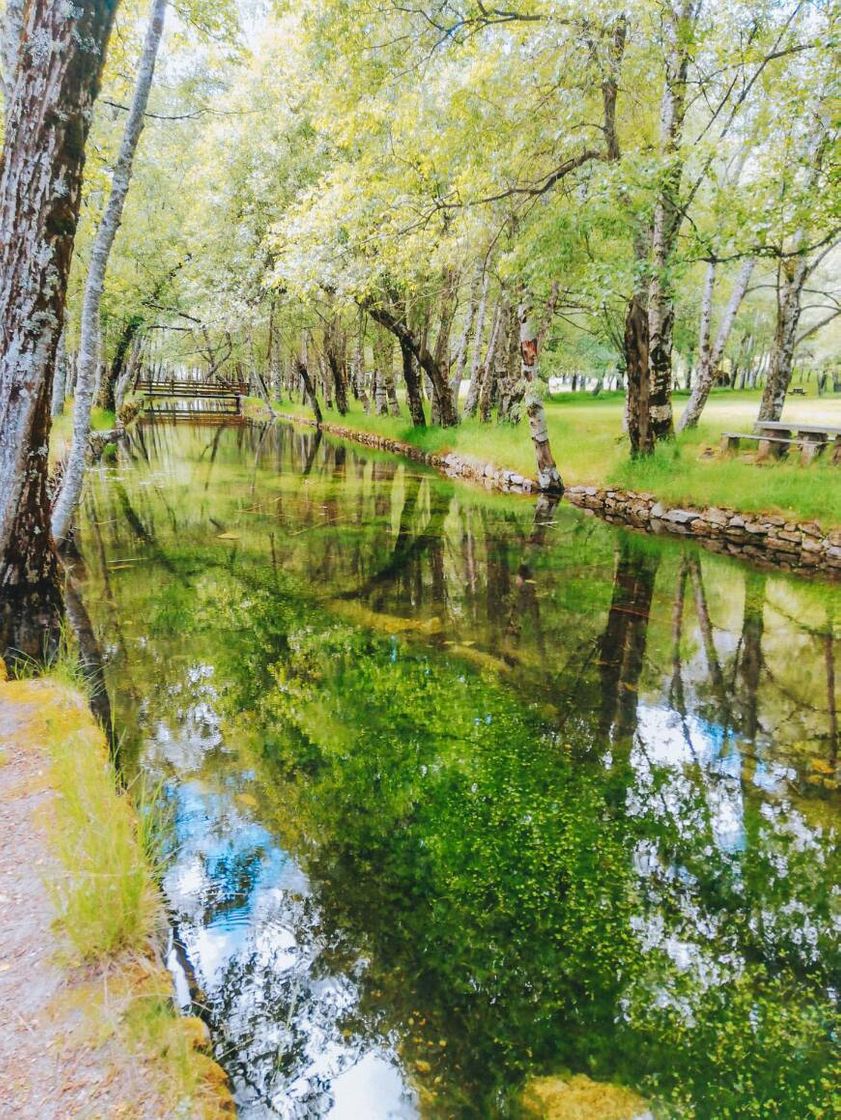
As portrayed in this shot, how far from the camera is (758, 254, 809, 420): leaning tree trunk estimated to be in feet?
45.6

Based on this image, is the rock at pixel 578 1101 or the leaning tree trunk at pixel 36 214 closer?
the rock at pixel 578 1101

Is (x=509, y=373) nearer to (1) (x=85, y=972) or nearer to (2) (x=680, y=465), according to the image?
(2) (x=680, y=465)

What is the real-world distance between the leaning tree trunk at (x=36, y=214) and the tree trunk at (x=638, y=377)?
34.0 feet

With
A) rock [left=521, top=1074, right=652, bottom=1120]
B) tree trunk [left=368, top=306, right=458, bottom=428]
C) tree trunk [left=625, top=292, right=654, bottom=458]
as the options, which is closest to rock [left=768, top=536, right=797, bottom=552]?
tree trunk [left=625, top=292, right=654, bottom=458]

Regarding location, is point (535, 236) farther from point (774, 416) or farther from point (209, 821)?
point (209, 821)

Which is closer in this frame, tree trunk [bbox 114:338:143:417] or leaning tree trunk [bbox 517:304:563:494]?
leaning tree trunk [bbox 517:304:563:494]

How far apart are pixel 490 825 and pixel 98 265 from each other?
6.43 m

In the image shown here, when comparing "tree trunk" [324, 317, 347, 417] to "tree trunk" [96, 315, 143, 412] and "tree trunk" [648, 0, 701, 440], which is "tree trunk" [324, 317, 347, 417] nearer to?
"tree trunk" [96, 315, 143, 412]

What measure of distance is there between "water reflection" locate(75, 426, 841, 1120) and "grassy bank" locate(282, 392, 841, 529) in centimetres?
266

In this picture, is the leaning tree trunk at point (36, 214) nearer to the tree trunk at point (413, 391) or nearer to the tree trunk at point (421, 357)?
the tree trunk at point (421, 357)

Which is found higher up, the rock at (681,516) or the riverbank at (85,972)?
the rock at (681,516)

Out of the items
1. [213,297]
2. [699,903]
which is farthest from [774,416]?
[213,297]

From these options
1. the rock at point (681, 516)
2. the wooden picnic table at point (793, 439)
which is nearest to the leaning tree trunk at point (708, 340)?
the wooden picnic table at point (793, 439)

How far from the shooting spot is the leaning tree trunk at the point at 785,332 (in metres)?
13.9
